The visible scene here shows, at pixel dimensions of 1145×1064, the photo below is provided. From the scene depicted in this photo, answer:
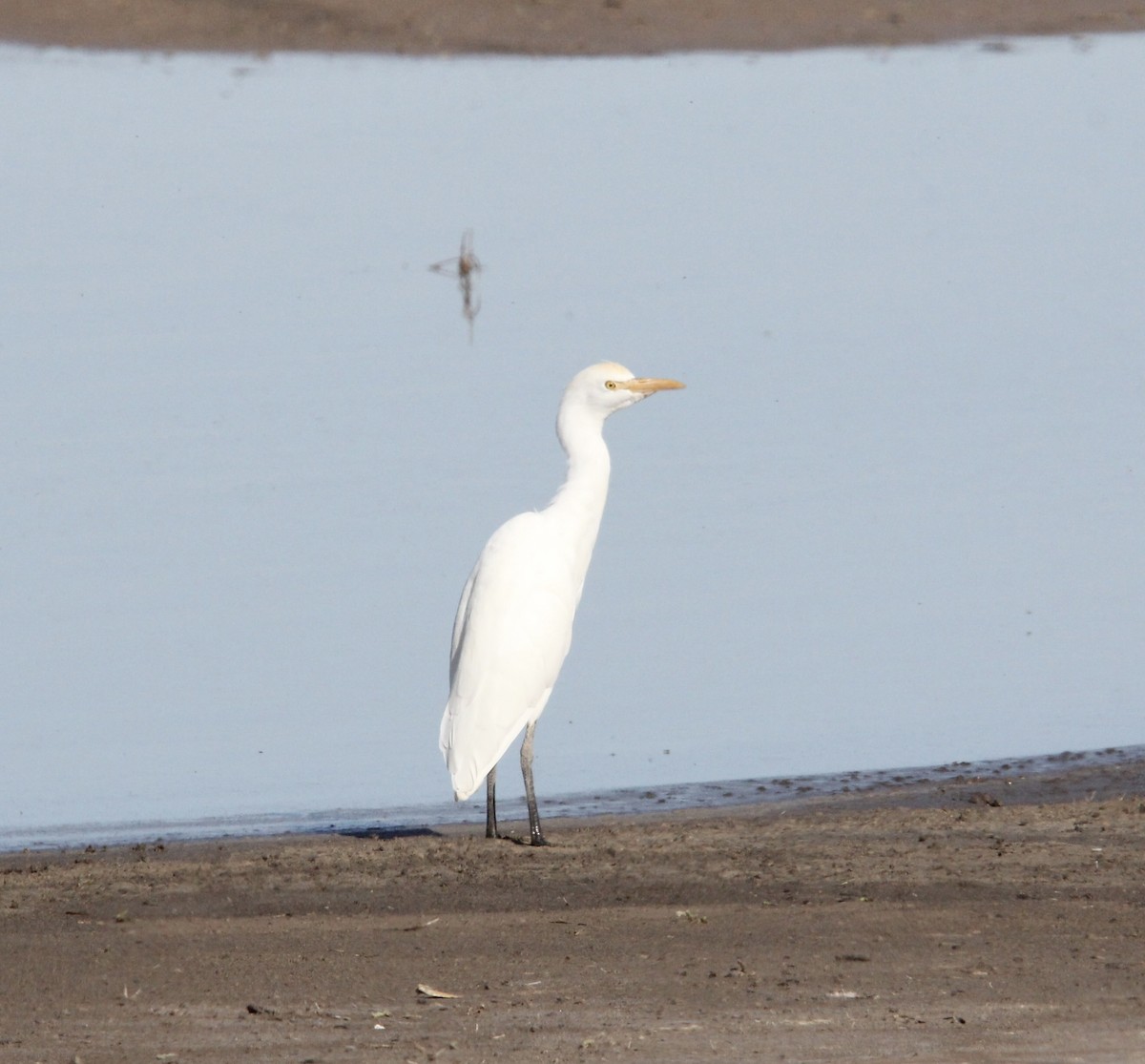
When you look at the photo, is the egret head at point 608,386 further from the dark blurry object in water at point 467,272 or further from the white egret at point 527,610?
the dark blurry object in water at point 467,272

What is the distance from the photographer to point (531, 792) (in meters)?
8.00

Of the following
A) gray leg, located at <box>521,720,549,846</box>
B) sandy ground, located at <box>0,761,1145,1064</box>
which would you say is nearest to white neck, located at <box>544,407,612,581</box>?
gray leg, located at <box>521,720,549,846</box>

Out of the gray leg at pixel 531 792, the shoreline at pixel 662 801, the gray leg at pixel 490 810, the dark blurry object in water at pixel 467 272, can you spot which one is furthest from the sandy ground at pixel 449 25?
the gray leg at pixel 490 810

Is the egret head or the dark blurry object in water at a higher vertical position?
the dark blurry object in water

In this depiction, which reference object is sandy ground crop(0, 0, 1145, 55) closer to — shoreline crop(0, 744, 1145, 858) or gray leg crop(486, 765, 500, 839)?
shoreline crop(0, 744, 1145, 858)

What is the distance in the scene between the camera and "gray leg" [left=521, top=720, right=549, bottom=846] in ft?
25.8

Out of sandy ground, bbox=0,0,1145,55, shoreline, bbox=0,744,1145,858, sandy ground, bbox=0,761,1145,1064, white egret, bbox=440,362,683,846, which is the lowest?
sandy ground, bbox=0,761,1145,1064

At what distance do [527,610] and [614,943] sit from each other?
2.08 m

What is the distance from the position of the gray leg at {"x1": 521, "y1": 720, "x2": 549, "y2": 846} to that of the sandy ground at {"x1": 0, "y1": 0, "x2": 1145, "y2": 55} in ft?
52.4

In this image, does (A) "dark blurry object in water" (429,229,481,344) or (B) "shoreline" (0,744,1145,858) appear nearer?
(B) "shoreline" (0,744,1145,858)

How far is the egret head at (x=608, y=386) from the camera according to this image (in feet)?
28.2

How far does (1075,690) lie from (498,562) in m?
2.70

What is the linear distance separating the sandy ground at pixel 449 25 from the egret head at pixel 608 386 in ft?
50.2

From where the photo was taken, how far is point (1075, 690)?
378 inches
